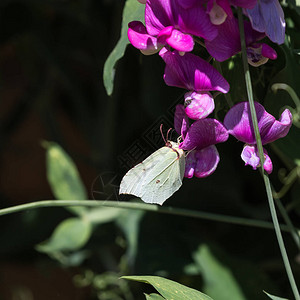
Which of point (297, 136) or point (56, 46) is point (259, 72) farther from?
point (56, 46)

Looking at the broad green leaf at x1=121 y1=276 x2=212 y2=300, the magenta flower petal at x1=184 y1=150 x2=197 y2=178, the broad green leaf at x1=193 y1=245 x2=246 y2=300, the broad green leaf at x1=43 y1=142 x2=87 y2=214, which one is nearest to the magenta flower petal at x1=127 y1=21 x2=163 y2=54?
the magenta flower petal at x1=184 y1=150 x2=197 y2=178

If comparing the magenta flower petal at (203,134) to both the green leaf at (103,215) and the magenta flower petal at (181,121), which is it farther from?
the green leaf at (103,215)

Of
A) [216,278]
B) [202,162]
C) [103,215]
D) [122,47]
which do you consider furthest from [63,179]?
[202,162]

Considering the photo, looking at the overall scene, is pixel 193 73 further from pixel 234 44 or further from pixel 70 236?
pixel 70 236

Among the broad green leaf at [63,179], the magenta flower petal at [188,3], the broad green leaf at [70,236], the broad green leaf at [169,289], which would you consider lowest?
the broad green leaf at [70,236]

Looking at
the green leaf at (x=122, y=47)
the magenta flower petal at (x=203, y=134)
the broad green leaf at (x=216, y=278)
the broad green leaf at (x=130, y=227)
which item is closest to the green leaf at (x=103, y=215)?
the broad green leaf at (x=130, y=227)

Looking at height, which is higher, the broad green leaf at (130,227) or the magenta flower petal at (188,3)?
the magenta flower petal at (188,3)

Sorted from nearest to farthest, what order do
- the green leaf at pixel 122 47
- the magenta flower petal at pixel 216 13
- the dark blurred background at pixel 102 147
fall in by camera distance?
the magenta flower petal at pixel 216 13, the green leaf at pixel 122 47, the dark blurred background at pixel 102 147
